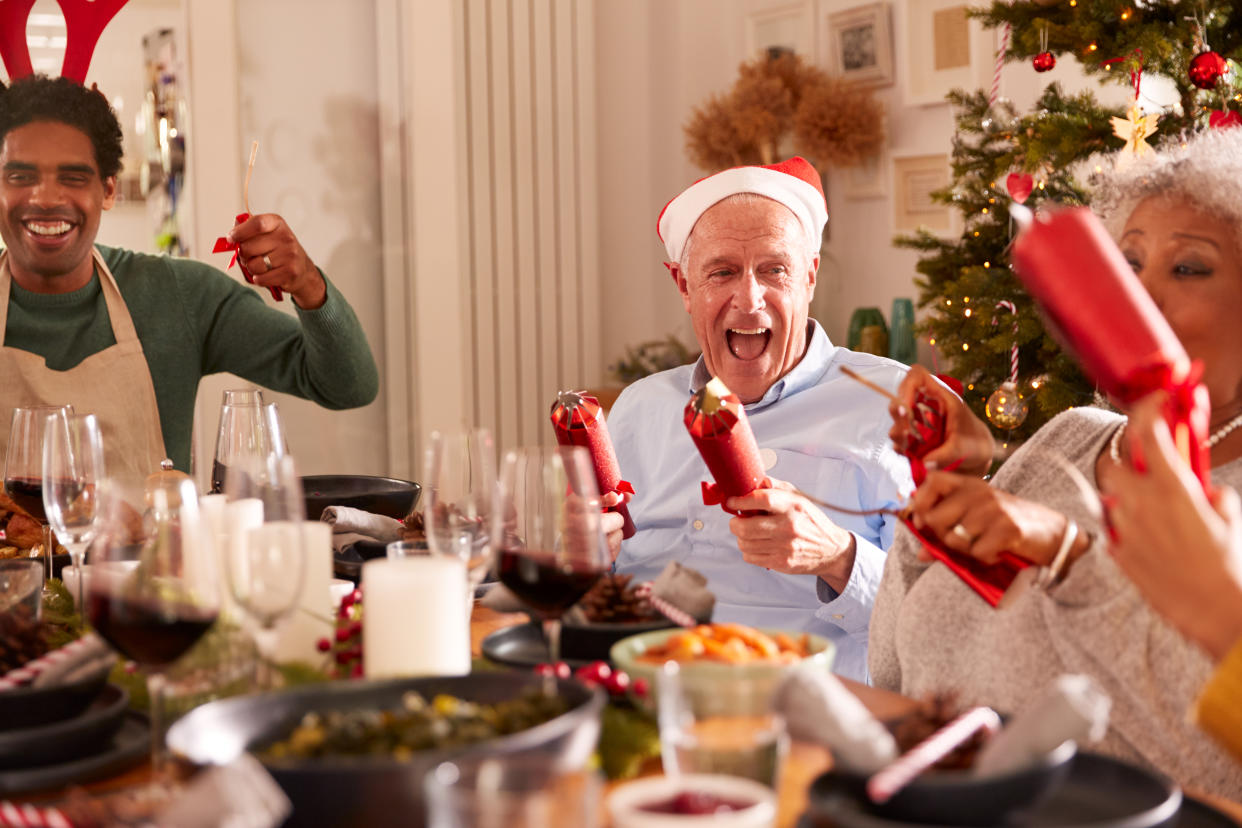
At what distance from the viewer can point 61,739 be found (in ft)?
3.21

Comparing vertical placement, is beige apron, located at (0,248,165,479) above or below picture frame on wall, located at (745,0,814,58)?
below

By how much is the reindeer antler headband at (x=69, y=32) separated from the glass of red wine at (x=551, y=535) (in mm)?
1980

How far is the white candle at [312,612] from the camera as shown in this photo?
118 centimetres

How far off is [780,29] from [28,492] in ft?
11.0

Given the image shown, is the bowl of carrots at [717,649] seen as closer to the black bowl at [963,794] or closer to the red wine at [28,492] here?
the black bowl at [963,794]

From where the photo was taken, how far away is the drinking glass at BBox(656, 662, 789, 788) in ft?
2.82

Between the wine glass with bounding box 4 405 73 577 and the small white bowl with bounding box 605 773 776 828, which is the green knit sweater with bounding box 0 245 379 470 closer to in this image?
the wine glass with bounding box 4 405 73 577

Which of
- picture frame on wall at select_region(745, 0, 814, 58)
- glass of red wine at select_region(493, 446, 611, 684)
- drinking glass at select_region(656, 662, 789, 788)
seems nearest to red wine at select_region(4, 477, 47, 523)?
glass of red wine at select_region(493, 446, 611, 684)

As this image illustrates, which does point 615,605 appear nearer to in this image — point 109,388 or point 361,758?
point 361,758

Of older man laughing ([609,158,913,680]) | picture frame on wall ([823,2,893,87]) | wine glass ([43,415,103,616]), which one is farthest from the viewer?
picture frame on wall ([823,2,893,87])

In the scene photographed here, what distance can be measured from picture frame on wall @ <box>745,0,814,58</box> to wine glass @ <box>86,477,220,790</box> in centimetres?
349

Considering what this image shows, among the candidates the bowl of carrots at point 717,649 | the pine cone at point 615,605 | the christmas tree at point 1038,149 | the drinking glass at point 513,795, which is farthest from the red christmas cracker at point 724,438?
the christmas tree at point 1038,149

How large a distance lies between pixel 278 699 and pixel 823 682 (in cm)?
41

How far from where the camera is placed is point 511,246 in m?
4.45
